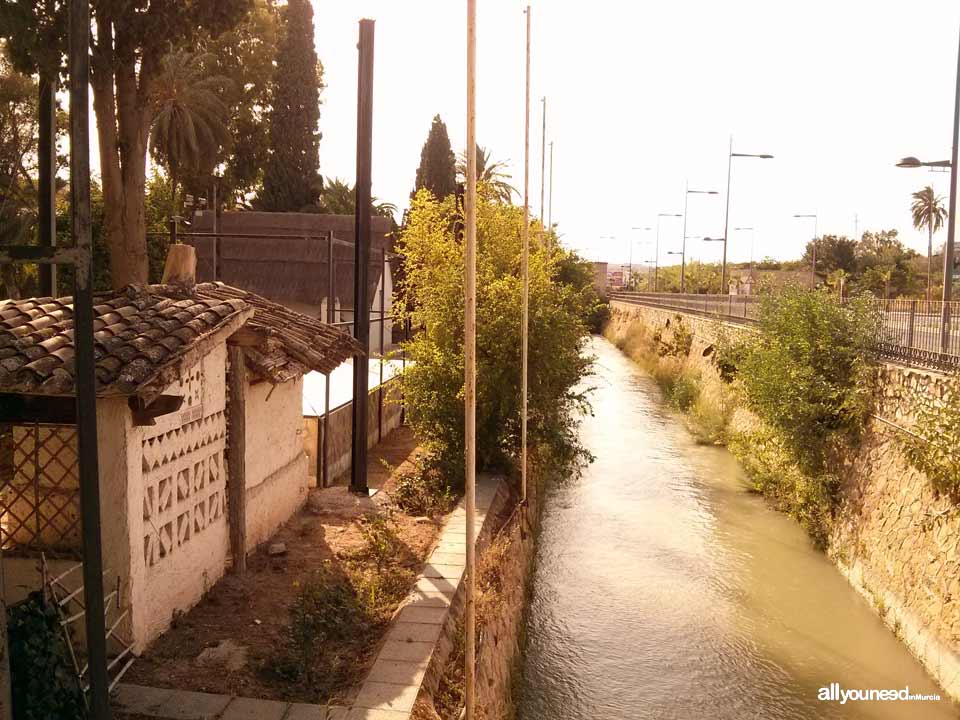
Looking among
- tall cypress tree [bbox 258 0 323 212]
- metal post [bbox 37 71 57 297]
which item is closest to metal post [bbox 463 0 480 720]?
metal post [bbox 37 71 57 297]

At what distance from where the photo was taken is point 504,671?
8320mm

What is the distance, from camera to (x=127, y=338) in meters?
5.72

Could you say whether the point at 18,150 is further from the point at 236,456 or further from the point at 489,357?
the point at 236,456

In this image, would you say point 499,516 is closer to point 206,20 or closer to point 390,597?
point 390,597

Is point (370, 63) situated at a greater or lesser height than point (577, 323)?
greater

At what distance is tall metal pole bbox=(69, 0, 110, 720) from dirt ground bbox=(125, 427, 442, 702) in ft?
5.81

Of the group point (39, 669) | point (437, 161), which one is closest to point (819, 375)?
point (39, 669)

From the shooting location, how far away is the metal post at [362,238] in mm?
10680

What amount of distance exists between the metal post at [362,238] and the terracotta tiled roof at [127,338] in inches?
119

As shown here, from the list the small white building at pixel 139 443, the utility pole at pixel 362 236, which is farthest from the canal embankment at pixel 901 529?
the small white building at pixel 139 443

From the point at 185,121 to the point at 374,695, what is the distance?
23695mm

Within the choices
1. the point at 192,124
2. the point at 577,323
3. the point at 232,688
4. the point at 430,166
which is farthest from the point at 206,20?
the point at 430,166

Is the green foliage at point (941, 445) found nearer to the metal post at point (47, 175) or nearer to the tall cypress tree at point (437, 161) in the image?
the metal post at point (47, 175)

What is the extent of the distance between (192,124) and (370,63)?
16903 millimetres
